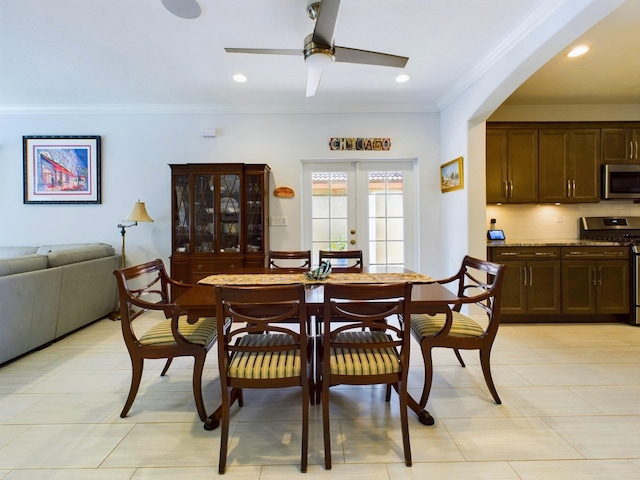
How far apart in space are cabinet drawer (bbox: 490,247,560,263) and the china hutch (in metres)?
2.69

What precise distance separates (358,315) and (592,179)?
3904 millimetres

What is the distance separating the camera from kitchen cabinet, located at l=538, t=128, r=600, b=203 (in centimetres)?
361

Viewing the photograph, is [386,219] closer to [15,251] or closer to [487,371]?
[487,371]

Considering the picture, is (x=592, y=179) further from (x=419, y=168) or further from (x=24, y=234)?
(x=24, y=234)

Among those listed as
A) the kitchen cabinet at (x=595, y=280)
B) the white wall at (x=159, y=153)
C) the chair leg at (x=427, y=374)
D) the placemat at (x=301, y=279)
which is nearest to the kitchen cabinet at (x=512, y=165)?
the white wall at (x=159, y=153)

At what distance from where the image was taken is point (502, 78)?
2.70 metres

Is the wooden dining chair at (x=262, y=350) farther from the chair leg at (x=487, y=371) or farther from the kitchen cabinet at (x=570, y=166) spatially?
the kitchen cabinet at (x=570, y=166)

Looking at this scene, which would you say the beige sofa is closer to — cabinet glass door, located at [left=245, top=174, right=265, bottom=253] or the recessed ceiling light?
cabinet glass door, located at [left=245, top=174, right=265, bottom=253]

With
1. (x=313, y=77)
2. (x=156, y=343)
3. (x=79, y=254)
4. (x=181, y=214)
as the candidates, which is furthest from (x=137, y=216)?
(x=313, y=77)

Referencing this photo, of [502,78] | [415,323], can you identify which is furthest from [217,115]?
[415,323]

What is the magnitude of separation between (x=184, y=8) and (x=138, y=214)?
2317mm

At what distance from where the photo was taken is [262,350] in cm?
145

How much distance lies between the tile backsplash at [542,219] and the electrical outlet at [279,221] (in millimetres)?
2590

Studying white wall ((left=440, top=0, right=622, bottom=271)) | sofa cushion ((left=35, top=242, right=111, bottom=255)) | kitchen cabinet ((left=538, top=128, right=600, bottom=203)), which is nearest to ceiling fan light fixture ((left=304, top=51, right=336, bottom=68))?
white wall ((left=440, top=0, right=622, bottom=271))
